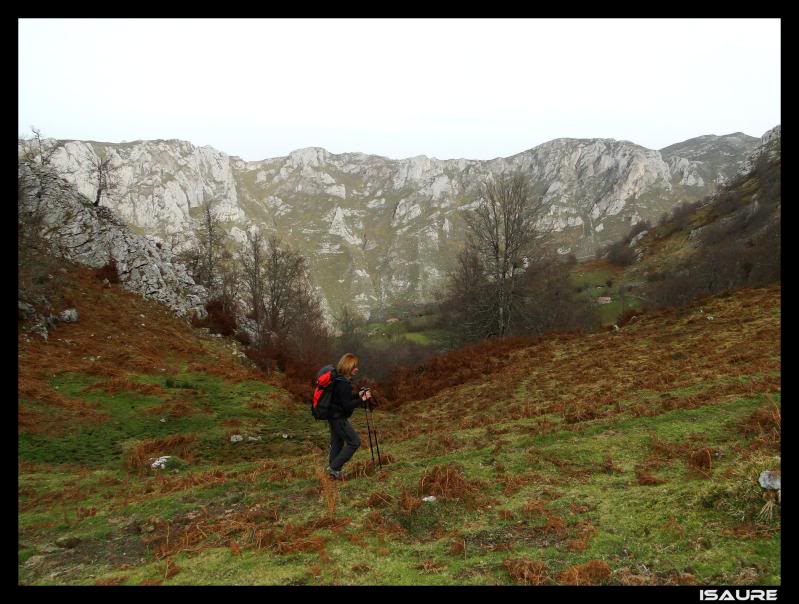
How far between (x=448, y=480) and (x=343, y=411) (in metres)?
2.45

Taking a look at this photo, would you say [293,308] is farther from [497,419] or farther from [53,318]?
[497,419]

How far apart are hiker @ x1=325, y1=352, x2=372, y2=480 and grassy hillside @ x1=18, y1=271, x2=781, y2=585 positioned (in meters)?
0.59

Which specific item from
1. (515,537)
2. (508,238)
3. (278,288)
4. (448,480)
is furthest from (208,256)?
(515,537)

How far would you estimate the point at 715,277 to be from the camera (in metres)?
42.7

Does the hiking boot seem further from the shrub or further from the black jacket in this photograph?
the shrub

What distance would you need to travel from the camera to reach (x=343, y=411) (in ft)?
26.9

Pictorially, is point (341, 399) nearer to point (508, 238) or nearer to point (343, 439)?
point (343, 439)

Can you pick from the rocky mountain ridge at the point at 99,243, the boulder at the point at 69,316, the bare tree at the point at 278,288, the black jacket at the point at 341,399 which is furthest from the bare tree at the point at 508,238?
the boulder at the point at 69,316

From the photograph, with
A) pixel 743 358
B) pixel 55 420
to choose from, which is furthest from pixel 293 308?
pixel 743 358

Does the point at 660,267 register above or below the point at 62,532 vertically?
above

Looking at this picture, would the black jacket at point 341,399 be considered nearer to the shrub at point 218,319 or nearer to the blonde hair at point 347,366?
the blonde hair at point 347,366

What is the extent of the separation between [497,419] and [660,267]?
7707 centimetres

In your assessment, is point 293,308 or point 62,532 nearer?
point 62,532
